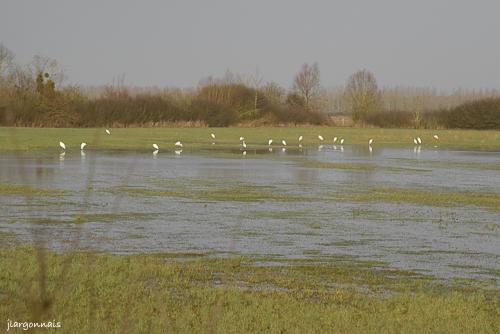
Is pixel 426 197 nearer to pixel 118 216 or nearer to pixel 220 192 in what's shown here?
pixel 220 192

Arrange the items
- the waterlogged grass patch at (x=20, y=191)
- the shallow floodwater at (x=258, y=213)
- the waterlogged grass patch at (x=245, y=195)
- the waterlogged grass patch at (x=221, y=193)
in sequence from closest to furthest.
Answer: the shallow floodwater at (x=258, y=213), the waterlogged grass patch at (x=20, y=191), the waterlogged grass patch at (x=245, y=195), the waterlogged grass patch at (x=221, y=193)

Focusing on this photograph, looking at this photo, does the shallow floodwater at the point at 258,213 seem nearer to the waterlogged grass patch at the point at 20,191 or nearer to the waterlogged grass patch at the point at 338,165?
the waterlogged grass patch at the point at 20,191

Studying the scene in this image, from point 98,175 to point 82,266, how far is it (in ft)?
56.4

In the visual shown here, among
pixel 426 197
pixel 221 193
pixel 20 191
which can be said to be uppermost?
pixel 20 191

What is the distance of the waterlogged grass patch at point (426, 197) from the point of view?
2202cm

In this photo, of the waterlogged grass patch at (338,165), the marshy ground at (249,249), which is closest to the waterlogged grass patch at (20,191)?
the marshy ground at (249,249)

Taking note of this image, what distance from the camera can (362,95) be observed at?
11300 cm

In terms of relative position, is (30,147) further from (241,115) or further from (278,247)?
(241,115)

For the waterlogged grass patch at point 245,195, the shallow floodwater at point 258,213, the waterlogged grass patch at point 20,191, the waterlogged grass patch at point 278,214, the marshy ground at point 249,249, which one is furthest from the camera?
the waterlogged grass patch at point 245,195

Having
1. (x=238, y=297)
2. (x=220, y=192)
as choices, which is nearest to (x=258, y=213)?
(x=220, y=192)

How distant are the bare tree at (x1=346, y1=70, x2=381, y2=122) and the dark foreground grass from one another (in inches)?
3621

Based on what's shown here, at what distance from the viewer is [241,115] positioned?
9356cm

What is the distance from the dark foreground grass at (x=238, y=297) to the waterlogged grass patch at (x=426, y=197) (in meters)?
10.2

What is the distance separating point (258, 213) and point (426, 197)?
6.72 metres
